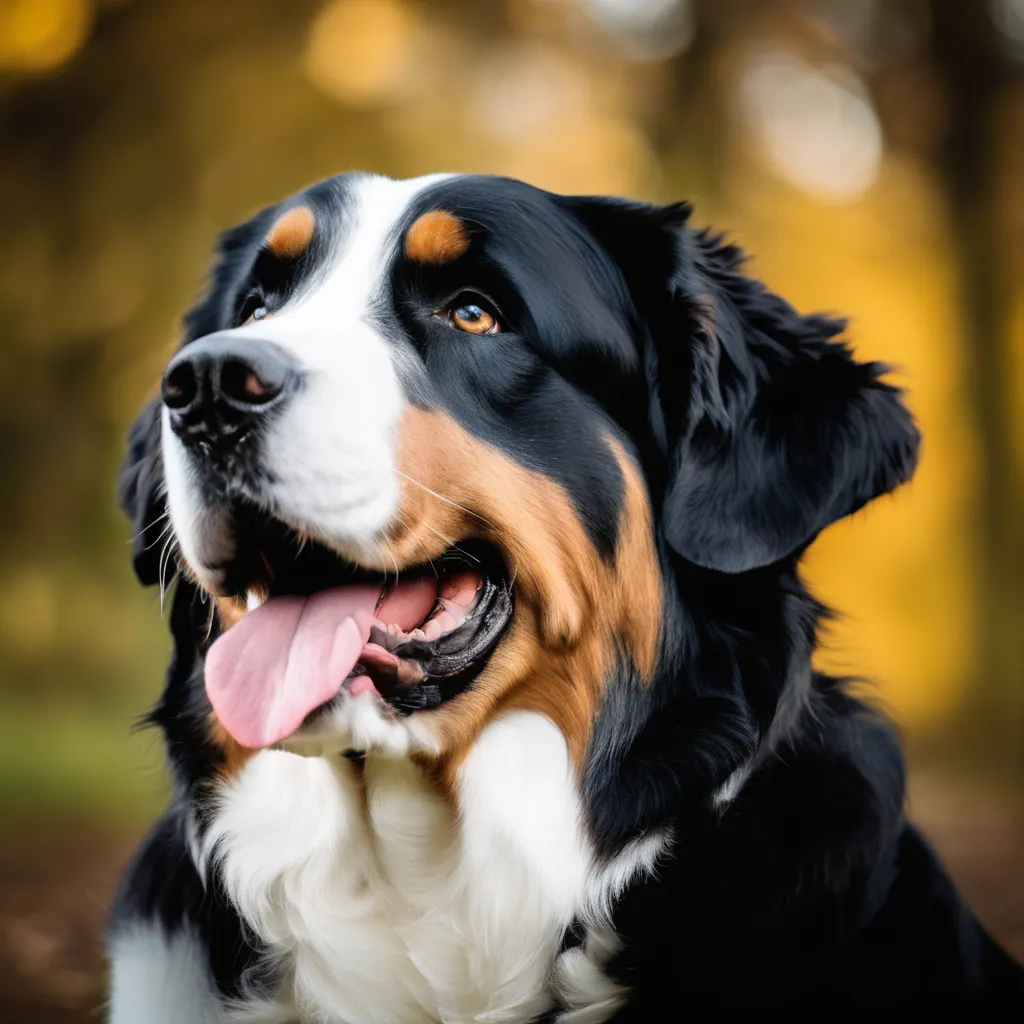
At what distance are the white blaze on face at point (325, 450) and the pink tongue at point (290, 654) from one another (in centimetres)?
13

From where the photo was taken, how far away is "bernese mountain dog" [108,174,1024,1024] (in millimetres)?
Answer: 2176

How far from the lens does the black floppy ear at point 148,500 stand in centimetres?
285

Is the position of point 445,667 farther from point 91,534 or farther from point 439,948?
point 91,534

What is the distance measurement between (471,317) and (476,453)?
0.38 metres

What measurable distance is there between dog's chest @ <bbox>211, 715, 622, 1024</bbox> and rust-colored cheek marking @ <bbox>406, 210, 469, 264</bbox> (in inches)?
39.0

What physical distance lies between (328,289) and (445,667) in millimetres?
851

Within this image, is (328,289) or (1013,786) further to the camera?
(1013,786)

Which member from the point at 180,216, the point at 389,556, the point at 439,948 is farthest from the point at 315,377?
the point at 180,216

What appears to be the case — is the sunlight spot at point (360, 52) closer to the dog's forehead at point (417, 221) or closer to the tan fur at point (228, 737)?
the dog's forehead at point (417, 221)

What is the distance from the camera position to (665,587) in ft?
8.29

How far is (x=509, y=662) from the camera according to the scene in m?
2.31

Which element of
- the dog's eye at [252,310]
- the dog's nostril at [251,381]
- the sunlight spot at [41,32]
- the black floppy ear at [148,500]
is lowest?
the black floppy ear at [148,500]

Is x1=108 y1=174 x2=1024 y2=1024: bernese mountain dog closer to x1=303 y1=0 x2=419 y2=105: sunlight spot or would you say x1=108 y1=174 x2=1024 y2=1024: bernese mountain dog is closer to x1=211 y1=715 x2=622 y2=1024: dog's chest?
x1=211 y1=715 x2=622 y2=1024: dog's chest

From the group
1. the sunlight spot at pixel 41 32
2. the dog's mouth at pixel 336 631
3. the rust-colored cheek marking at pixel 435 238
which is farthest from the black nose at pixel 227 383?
the sunlight spot at pixel 41 32
